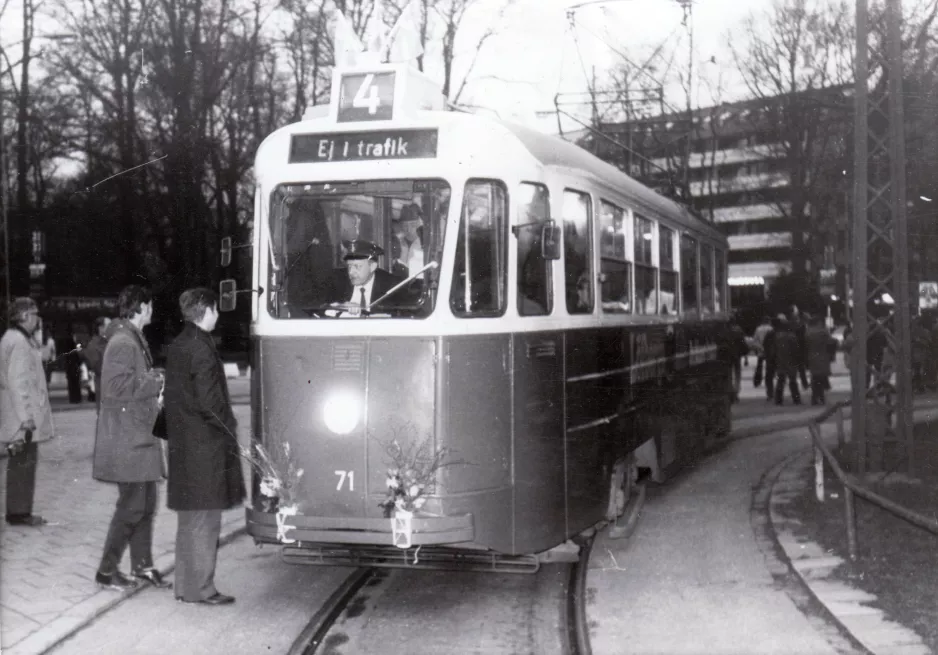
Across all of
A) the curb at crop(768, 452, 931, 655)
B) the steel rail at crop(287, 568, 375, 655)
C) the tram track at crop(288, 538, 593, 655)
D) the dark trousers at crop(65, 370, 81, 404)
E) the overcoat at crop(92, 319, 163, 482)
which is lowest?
the tram track at crop(288, 538, 593, 655)

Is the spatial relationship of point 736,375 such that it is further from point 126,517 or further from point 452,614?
point 126,517

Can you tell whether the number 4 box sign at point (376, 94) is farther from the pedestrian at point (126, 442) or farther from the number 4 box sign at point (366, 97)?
the pedestrian at point (126, 442)

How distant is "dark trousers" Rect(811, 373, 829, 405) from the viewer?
22688 mm

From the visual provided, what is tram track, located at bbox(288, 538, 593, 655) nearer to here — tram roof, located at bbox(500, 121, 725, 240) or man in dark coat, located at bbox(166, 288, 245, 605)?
man in dark coat, located at bbox(166, 288, 245, 605)

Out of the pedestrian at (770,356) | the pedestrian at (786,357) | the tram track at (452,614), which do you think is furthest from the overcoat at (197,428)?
the pedestrian at (770,356)

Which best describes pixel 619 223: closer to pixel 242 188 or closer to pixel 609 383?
pixel 609 383

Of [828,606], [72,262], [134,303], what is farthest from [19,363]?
[72,262]

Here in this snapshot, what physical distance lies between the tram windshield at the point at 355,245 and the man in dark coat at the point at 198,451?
1.71 ft

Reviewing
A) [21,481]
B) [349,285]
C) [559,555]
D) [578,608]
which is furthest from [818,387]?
[349,285]

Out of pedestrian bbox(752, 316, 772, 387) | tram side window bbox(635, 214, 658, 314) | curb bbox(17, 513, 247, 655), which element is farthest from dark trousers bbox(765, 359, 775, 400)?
curb bbox(17, 513, 247, 655)

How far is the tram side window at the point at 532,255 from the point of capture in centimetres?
707

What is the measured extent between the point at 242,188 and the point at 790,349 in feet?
42.8

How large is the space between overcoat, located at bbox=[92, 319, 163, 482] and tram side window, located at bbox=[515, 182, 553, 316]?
2.45 m

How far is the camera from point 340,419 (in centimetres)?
678
